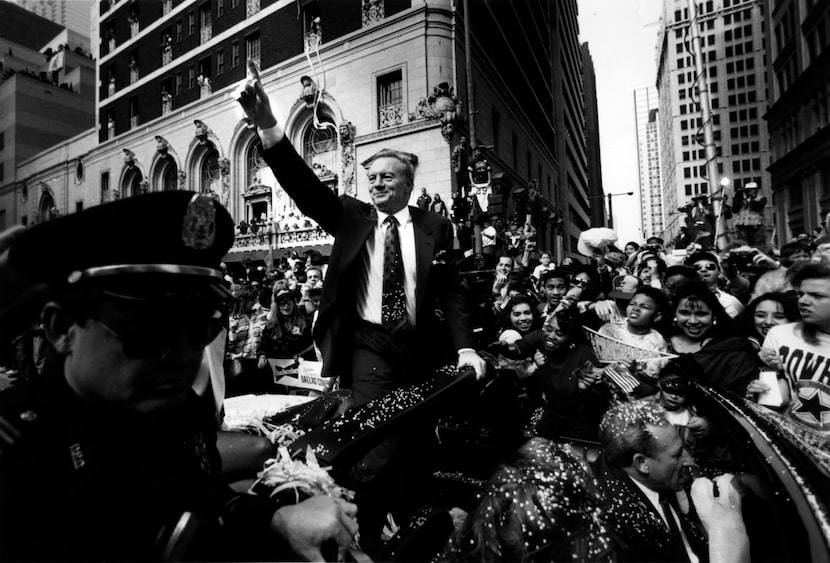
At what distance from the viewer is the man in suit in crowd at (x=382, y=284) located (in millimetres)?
2436

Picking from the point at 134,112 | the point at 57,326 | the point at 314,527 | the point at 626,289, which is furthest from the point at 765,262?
the point at 134,112

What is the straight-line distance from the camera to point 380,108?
16.7 meters

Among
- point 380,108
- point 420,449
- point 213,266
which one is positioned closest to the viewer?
point 213,266

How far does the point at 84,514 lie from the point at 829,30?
146ft

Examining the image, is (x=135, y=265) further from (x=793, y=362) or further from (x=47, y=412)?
(x=793, y=362)

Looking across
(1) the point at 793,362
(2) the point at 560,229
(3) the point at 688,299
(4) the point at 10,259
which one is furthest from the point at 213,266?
(2) the point at 560,229

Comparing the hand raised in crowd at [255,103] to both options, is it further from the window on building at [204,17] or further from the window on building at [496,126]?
the window on building at [204,17]

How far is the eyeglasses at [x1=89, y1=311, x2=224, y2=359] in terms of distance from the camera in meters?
0.88

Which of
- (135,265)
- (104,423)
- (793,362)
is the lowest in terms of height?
(793,362)

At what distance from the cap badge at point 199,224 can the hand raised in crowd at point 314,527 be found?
2.01 feet

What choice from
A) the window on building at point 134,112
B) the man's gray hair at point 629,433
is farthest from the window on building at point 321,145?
the man's gray hair at point 629,433

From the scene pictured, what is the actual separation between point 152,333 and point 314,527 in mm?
515

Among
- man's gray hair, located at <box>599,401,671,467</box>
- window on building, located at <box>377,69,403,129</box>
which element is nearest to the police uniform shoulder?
man's gray hair, located at <box>599,401,671,467</box>

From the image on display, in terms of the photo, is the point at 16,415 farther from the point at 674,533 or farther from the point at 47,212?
the point at 674,533
